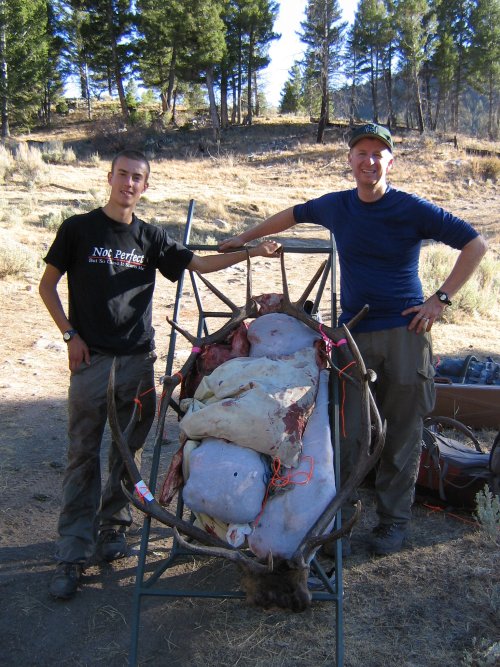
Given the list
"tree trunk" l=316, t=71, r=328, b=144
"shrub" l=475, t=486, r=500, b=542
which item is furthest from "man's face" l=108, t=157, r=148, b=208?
"tree trunk" l=316, t=71, r=328, b=144

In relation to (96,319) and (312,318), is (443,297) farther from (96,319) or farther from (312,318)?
(96,319)

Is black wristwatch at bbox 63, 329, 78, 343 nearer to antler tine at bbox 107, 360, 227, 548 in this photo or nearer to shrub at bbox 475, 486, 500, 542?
antler tine at bbox 107, 360, 227, 548

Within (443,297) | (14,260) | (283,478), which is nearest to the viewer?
(283,478)

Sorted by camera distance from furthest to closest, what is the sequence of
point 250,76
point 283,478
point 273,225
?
1. point 250,76
2. point 273,225
3. point 283,478

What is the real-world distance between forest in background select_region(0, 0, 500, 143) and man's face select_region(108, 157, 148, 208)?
35187 millimetres

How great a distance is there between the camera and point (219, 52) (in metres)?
37.2

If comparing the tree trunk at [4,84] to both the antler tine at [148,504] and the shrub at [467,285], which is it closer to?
the shrub at [467,285]

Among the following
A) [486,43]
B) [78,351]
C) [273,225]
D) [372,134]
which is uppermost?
[486,43]

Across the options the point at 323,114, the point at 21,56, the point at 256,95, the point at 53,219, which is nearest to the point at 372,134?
the point at 53,219

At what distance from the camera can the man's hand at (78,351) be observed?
3293 millimetres

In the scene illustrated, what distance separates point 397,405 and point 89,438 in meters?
1.62

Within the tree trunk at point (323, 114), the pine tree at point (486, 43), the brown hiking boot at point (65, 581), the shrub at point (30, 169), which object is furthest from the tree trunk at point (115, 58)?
the brown hiking boot at point (65, 581)

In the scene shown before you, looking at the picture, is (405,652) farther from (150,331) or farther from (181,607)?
(150,331)

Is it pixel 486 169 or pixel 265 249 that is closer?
pixel 265 249
